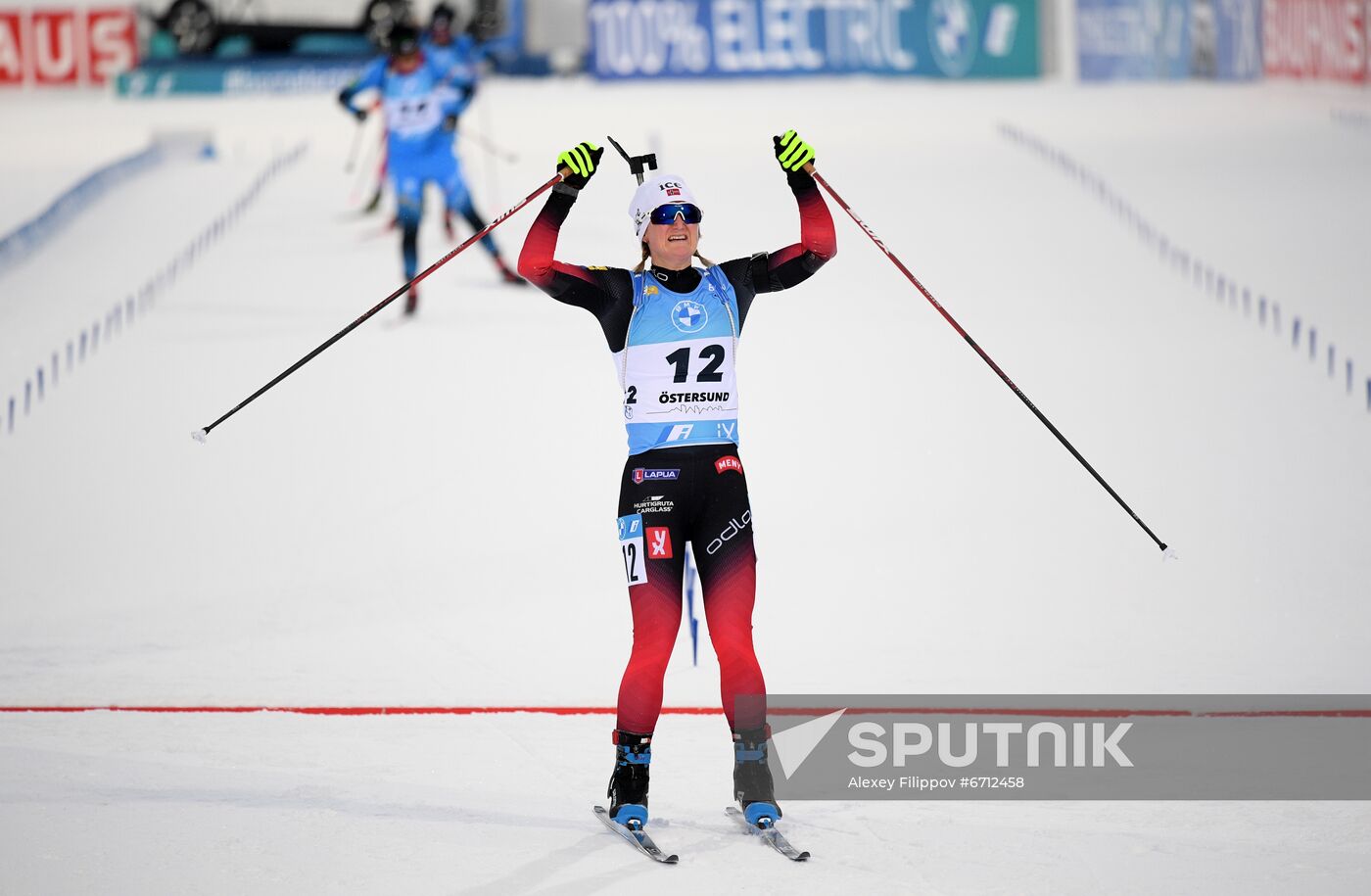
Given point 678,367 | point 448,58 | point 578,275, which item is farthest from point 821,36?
point 678,367

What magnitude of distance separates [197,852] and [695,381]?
1918 millimetres

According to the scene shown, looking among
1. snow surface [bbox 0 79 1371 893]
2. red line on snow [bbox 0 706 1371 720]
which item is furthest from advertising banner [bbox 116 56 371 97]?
red line on snow [bbox 0 706 1371 720]

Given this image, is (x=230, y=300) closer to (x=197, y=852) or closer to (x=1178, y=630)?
(x=1178, y=630)

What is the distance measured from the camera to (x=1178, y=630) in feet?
26.0

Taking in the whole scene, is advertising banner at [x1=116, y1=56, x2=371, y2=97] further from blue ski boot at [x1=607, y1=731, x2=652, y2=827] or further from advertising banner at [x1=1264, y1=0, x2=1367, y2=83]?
blue ski boot at [x1=607, y1=731, x2=652, y2=827]

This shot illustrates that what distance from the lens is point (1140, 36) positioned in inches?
985

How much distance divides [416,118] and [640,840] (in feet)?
28.0

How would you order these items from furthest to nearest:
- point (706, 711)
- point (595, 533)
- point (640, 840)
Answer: point (595, 533) → point (706, 711) → point (640, 840)

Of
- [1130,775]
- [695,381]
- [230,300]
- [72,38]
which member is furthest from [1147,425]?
[72,38]

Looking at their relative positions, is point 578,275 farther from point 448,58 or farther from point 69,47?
point 69,47

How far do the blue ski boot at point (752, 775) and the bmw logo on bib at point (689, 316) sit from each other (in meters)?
1.18

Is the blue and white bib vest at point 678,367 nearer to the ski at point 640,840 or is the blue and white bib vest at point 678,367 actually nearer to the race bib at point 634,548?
the race bib at point 634,548

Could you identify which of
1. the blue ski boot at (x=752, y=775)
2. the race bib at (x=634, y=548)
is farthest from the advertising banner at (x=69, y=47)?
the blue ski boot at (x=752, y=775)

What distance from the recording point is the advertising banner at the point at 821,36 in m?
25.5
